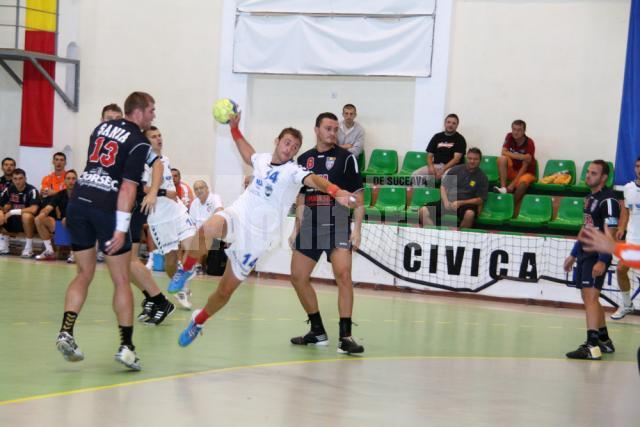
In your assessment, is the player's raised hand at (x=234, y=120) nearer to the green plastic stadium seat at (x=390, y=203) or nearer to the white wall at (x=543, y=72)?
the green plastic stadium seat at (x=390, y=203)

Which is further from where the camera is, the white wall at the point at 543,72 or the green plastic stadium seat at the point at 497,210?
the white wall at the point at 543,72

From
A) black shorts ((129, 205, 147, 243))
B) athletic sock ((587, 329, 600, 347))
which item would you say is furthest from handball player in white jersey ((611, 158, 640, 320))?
black shorts ((129, 205, 147, 243))

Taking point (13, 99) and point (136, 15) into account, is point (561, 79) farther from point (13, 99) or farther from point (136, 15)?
point (13, 99)

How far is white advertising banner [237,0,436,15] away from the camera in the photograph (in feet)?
55.1

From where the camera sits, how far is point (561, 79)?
53.5 feet

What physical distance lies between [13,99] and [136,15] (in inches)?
130

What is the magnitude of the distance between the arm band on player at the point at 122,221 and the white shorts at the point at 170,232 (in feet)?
10.5

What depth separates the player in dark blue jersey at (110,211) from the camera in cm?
657

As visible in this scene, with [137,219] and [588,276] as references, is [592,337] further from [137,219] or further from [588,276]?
[137,219]

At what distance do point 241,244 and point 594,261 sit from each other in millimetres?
3648

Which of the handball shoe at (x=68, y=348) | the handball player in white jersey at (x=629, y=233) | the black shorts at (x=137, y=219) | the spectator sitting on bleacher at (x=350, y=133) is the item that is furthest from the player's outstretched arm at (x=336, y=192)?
the spectator sitting on bleacher at (x=350, y=133)

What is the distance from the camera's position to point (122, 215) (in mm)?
6520

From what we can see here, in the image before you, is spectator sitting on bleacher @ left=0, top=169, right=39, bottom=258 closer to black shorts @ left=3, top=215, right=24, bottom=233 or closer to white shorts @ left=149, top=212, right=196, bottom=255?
black shorts @ left=3, top=215, right=24, bottom=233

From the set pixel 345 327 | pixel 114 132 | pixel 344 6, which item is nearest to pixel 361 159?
pixel 344 6
